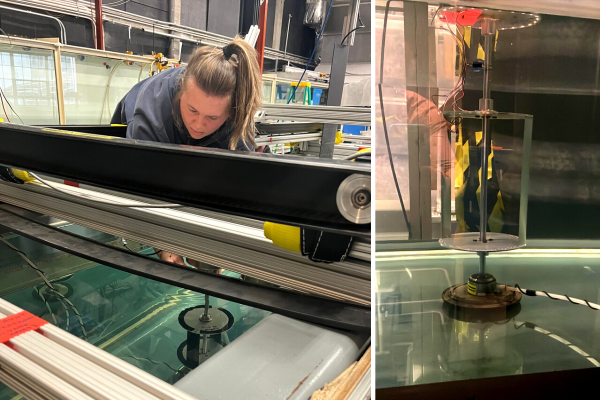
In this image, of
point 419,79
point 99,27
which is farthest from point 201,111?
point 99,27

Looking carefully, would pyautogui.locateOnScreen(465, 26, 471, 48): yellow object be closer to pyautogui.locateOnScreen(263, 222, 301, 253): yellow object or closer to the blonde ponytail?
the blonde ponytail

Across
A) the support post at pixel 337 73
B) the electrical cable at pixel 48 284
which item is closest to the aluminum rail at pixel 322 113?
the support post at pixel 337 73

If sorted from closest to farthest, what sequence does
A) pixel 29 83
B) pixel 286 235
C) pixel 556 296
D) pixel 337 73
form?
pixel 286 235 → pixel 556 296 → pixel 337 73 → pixel 29 83

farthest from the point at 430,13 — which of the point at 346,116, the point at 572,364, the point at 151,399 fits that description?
the point at 151,399

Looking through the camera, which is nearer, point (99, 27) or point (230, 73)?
point (230, 73)

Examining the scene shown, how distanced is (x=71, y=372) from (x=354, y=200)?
340mm

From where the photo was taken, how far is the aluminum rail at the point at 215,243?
62 cm

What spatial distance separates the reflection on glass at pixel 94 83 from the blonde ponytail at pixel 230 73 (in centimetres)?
154

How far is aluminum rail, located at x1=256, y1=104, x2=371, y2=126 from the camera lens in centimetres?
138

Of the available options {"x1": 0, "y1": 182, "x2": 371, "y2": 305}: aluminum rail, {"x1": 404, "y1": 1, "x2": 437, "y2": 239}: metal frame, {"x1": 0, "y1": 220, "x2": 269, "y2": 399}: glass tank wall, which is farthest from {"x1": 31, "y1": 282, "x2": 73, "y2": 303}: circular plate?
{"x1": 404, "y1": 1, "x2": 437, "y2": 239}: metal frame

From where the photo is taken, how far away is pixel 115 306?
50.6 inches

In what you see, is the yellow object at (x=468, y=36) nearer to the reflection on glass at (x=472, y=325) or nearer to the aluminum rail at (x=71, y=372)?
the reflection on glass at (x=472, y=325)

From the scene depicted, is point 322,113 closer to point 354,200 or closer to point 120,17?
point 354,200

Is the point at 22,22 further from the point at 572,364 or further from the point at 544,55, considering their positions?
the point at 572,364
